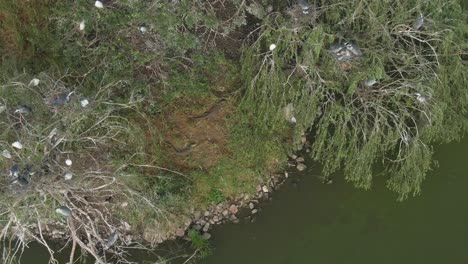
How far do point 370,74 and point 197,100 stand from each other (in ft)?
6.04

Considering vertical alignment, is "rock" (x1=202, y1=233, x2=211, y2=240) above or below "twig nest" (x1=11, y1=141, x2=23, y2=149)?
below

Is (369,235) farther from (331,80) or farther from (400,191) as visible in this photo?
(331,80)

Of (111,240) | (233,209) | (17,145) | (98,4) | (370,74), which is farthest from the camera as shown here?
(233,209)

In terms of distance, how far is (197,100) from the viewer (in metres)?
5.35

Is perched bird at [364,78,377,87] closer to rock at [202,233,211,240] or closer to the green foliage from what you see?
the green foliage

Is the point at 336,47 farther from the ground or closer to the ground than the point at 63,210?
farther from the ground

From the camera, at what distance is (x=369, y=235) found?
540 cm

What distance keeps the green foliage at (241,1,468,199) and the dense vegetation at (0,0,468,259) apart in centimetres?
2

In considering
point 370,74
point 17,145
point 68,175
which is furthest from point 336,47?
point 17,145

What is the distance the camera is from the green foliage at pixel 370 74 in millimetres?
4570

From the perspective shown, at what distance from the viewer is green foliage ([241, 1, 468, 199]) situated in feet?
15.0

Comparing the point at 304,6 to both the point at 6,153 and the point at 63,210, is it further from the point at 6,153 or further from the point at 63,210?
the point at 6,153

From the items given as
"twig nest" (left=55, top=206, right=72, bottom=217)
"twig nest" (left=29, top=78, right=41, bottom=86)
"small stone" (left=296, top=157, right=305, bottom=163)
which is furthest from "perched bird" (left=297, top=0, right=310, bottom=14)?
"twig nest" (left=55, top=206, right=72, bottom=217)

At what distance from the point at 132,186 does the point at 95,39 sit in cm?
155
